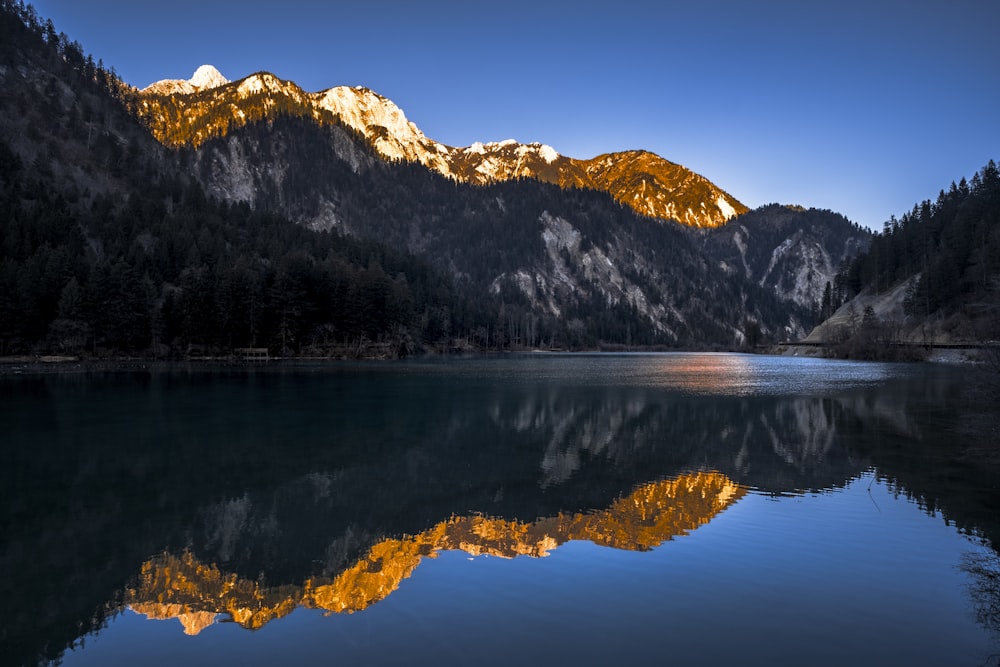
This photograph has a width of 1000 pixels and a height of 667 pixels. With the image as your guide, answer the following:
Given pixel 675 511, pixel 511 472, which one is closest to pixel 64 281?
pixel 511 472

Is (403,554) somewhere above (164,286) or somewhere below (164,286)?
below

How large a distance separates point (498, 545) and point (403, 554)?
252cm

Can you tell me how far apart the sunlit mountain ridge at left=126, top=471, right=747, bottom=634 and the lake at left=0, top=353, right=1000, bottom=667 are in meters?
0.09

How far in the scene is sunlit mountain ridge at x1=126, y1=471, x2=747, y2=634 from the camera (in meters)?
12.7

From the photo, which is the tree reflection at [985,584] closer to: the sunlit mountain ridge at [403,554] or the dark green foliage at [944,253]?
the sunlit mountain ridge at [403,554]

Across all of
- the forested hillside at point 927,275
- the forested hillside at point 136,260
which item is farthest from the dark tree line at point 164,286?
the forested hillside at point 927,275

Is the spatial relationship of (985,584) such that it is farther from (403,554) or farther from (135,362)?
(135,362)

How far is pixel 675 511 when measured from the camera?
65.2ft

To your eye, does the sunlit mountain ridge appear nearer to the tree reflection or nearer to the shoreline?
the tree reflection

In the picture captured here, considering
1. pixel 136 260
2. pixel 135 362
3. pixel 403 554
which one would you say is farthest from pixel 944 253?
pixel 136 260

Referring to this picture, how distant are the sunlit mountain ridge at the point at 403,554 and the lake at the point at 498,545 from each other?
89 mm

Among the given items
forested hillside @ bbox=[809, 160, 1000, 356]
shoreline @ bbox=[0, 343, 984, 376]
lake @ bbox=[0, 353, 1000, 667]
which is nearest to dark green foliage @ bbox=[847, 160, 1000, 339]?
forested hillside @ bbox=[809, 160, 1000, 356]

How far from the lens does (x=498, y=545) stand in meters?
16.5

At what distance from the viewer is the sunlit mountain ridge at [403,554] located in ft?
41.7
